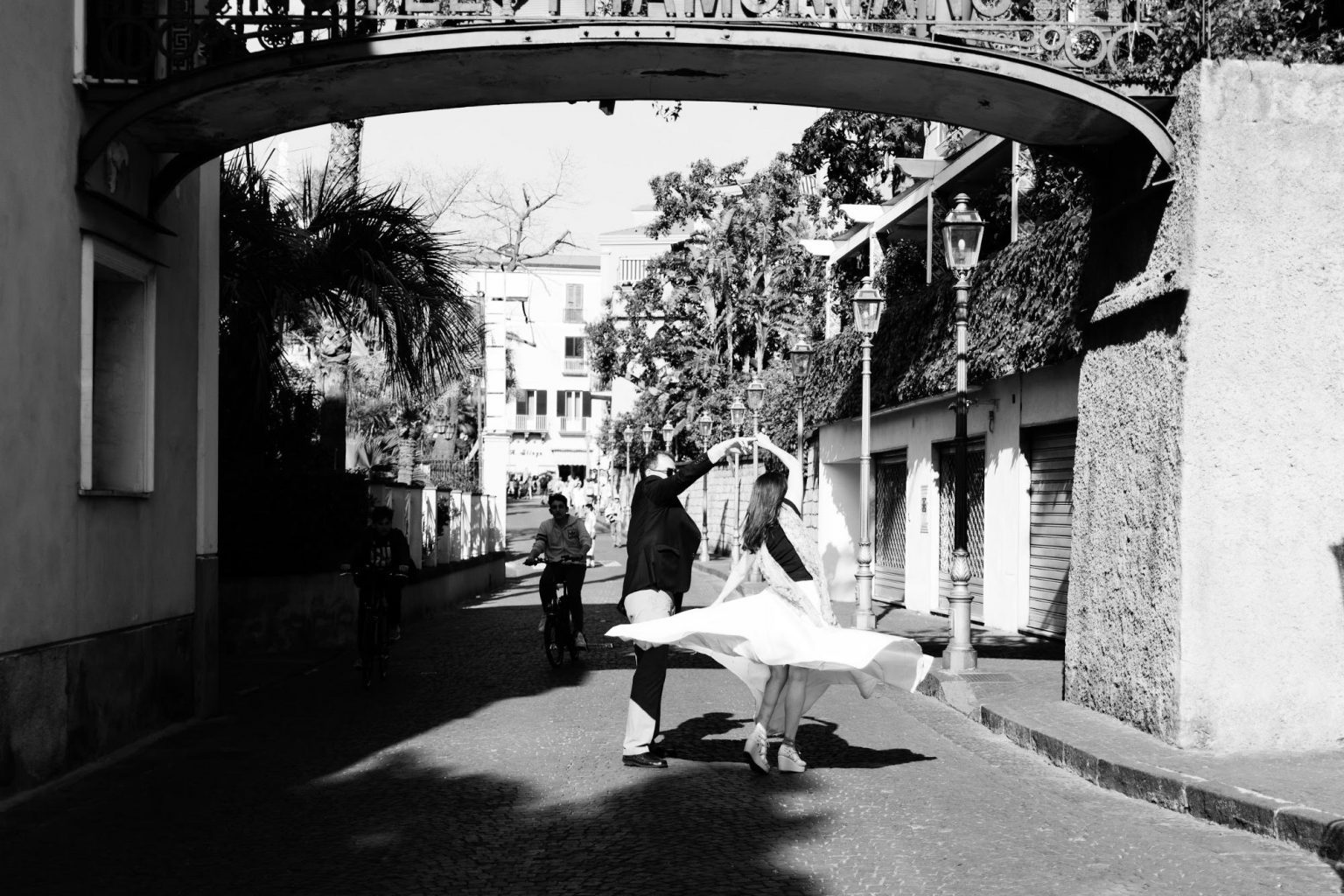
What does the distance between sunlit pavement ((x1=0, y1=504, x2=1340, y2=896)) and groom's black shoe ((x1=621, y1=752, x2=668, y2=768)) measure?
111 millimetres

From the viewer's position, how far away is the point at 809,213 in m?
39.8

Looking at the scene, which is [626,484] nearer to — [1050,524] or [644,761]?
[1050,524]

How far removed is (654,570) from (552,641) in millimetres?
6356

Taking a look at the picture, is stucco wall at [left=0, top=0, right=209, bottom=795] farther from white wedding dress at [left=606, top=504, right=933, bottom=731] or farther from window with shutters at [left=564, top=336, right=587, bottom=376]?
window with shutters at [left=564, top=336, right=587, bottom=376]

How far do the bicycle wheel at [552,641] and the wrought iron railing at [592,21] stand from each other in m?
7.19

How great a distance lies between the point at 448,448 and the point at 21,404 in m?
34.4

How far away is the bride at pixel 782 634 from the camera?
899 cm

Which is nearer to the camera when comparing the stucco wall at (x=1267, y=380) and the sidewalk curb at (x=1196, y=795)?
the sidewalk curb at (x=1196, y=795)

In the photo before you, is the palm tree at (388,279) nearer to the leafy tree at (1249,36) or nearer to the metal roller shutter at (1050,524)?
the metal roller shutter at (1050,524)

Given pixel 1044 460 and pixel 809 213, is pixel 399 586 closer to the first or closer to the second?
pixel 1044 460

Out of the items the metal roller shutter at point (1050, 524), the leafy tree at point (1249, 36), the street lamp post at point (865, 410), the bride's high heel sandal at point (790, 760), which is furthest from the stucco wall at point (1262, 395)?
the street lamp post at point (865, 410)

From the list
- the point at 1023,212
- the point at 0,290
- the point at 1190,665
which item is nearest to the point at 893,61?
the point at 1190,665

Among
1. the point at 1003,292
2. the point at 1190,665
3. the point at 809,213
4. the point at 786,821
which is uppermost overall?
the point at 809,213

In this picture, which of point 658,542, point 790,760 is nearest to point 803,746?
point 790,760
